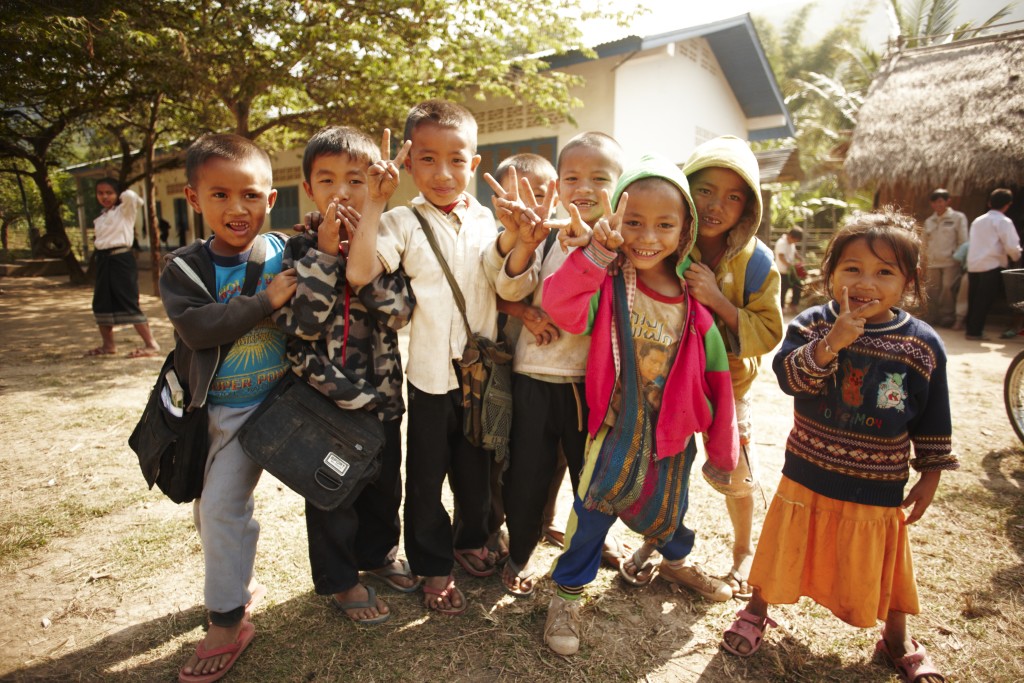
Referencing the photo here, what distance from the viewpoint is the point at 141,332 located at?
5805mm

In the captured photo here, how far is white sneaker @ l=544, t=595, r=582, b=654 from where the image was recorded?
191 centimetres

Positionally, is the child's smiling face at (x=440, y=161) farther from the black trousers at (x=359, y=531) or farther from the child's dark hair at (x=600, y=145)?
the black trousers at (x=359, y=531)

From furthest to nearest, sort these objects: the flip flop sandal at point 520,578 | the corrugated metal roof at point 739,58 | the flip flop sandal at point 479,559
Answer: the corrugated metal roof at point 739,58 → the flip flop sandal at point 479,559 → the flip flop sandal at point 520,578

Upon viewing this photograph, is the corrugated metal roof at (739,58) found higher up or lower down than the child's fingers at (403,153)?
higher up

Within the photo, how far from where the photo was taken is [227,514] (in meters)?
1.77

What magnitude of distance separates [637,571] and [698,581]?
0.24 metres

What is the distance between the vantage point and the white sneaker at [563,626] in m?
1.91

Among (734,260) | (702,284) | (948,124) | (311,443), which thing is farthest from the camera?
(948,124)

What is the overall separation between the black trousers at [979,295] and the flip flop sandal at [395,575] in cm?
819

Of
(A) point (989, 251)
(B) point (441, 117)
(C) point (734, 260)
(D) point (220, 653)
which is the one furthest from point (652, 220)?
(A) point (989, 251)

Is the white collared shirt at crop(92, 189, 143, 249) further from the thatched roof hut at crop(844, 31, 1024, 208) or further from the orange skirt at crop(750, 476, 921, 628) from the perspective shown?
the thatched roof hut at crop(844, 31, 1024, 208)

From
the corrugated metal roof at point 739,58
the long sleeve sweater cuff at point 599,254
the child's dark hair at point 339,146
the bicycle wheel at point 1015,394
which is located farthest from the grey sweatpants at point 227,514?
the corrugated metal roof at point 739,58

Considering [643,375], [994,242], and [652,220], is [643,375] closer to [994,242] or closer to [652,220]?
[652,220]

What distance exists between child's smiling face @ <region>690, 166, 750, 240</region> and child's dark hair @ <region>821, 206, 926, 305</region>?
0.32 meters
